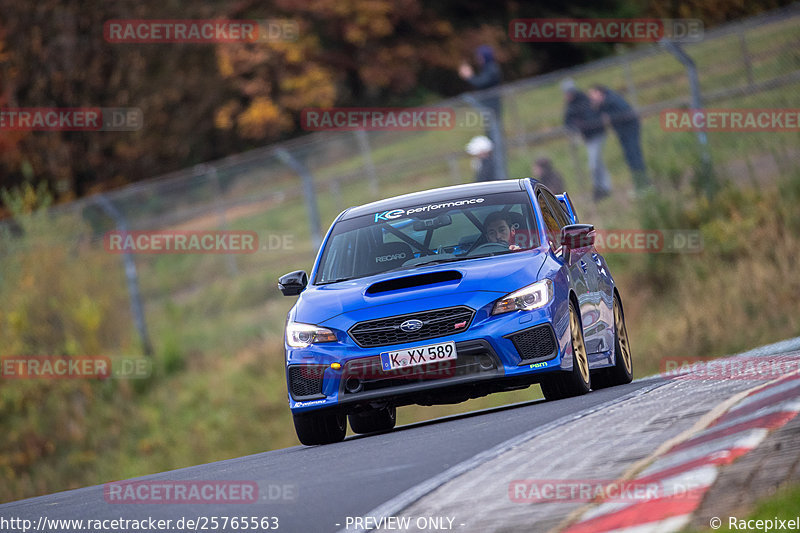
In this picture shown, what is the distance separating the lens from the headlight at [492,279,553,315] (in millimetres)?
10109

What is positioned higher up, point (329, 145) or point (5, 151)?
point (5, 151)

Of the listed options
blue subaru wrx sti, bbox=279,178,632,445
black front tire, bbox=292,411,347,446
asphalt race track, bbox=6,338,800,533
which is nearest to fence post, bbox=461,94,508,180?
blue subaru wrx sti, bbox=279,178,632,445

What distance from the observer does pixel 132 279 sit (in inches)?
938

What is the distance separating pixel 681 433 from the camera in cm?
707

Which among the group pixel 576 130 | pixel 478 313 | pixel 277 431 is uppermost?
pixel 576 130

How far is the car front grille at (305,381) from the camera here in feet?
33.9

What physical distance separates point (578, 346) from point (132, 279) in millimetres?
14289

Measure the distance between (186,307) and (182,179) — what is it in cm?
214

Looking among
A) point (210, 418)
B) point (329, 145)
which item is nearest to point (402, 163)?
point (329, 145)

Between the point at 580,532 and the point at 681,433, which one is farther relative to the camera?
the point at 681,433

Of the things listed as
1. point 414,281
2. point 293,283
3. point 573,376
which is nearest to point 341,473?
point 414,281

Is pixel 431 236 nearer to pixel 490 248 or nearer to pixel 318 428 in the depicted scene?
pixel 490 248

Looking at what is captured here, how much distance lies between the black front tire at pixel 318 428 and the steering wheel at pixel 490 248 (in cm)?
160

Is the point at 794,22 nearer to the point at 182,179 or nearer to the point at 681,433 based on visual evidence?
the point at 182,179
